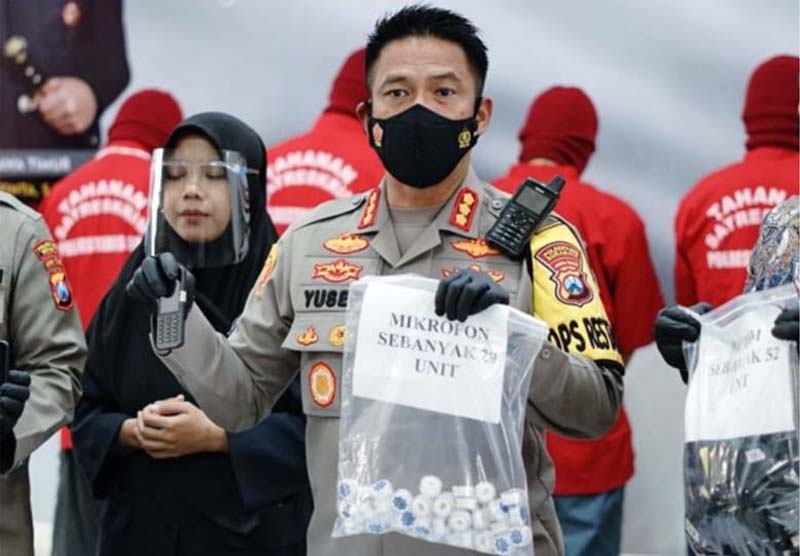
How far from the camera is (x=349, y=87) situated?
17.9ft

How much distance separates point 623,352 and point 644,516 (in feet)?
1.89

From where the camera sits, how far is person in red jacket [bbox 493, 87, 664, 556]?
207 inches

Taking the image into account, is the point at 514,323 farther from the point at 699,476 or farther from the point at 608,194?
the point at 608,194

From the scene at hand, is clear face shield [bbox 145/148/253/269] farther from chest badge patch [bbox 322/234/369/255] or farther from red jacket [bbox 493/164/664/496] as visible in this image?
red jacket [bbox 493/164/664/496]

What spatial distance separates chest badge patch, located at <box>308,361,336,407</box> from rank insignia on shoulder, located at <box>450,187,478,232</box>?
1.15ft

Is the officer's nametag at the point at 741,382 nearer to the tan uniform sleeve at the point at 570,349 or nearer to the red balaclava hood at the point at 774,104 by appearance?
the tan uniform sleeve at the point at 570,349

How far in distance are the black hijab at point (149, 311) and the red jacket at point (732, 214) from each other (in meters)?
1.72

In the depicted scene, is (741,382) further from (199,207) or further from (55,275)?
(55,275)

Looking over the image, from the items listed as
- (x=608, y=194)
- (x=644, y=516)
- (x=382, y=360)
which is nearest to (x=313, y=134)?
(x=608, y=194)

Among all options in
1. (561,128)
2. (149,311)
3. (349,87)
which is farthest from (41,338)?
(561,128)

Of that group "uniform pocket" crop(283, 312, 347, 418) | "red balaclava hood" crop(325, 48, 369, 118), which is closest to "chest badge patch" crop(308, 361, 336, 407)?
"uniform pocket" crop(283, 312, 347, 418)

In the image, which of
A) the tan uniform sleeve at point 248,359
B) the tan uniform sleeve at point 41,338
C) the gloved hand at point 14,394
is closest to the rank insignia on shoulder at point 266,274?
the tan uniform sleeve at point 248,359

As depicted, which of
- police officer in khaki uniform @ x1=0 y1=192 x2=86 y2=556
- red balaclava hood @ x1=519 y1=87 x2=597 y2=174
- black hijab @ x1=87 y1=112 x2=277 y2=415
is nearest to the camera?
police officer in khaki uniform @ x1=0 y1=192 x2=86 y2=556

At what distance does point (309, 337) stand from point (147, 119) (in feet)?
8.70
